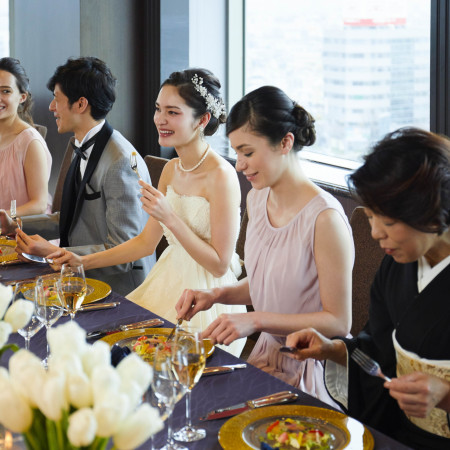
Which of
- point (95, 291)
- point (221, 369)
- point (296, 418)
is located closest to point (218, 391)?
point (221, 369)

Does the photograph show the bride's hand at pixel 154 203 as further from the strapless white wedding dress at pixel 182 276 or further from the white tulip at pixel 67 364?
the white tulip at pixel 67 364

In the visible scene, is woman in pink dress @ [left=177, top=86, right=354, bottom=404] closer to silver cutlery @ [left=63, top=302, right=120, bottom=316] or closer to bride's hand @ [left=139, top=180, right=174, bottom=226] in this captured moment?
silver cutlery @ [left=63, top=302, right=120, bottom=316]

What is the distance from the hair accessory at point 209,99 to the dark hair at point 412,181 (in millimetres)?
1242

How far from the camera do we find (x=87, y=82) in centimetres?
310

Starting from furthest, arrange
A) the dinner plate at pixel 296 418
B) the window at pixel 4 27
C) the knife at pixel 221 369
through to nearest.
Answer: the window at pixel 4 27
the knife at pixel 221 369
the dinner plate at pixel 296 418

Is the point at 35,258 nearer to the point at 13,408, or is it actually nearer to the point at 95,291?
the point at 95,291

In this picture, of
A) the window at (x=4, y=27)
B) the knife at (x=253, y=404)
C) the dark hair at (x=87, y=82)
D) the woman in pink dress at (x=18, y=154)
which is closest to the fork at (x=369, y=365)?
the knife at (x=253, y=404)

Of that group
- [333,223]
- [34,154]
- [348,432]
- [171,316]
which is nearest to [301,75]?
[34,154]

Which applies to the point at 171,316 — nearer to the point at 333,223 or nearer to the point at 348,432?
the point at 333,223

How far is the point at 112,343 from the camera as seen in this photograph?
1.78 meters

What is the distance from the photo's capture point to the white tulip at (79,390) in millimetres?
843

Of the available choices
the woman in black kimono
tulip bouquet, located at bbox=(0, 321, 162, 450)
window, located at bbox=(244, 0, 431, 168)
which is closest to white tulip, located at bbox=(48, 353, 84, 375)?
tulip bouquet, located at bbox=(0, 321, 162, 450)

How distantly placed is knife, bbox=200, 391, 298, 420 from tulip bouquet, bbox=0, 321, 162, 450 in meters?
0.52

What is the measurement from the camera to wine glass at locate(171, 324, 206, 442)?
1271 mm
